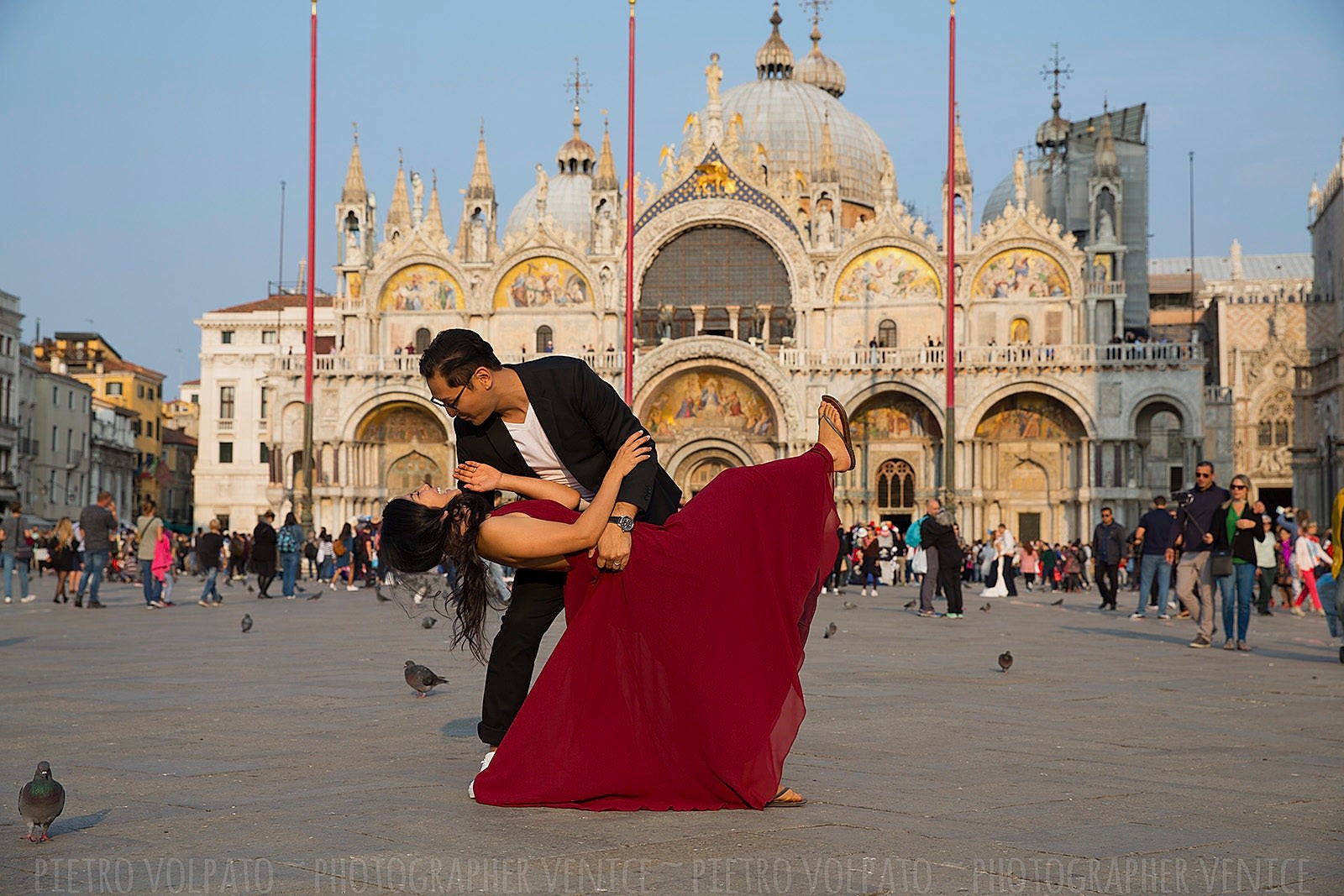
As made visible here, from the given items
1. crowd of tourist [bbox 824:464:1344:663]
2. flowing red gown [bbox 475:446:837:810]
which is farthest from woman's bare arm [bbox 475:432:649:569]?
crowd of tourist [bbox 824:464:1344:663]

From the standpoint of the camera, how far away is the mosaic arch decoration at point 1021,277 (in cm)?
4053

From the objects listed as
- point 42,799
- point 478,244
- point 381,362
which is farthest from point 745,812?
point 478,244

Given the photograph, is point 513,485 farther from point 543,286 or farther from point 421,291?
point 421,291

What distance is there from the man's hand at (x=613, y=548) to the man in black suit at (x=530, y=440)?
0.96 feet

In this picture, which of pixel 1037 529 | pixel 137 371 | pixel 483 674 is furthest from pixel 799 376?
pixel 137 371

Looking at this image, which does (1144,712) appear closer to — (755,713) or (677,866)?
(755,713)

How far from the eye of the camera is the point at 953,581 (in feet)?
58.8

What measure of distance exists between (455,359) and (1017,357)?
35541mm

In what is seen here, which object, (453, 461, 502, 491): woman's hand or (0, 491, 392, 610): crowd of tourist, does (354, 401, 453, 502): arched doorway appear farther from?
(453, 461, 502, 491): woman's hand

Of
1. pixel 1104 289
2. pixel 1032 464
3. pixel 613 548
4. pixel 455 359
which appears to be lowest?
pixel 613 548

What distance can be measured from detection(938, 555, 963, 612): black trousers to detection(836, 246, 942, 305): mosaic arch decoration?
77.6 feet

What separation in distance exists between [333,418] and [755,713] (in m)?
38.6

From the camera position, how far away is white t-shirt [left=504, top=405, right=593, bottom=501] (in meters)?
5.21

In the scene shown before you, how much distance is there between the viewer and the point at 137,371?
75.7 meters
